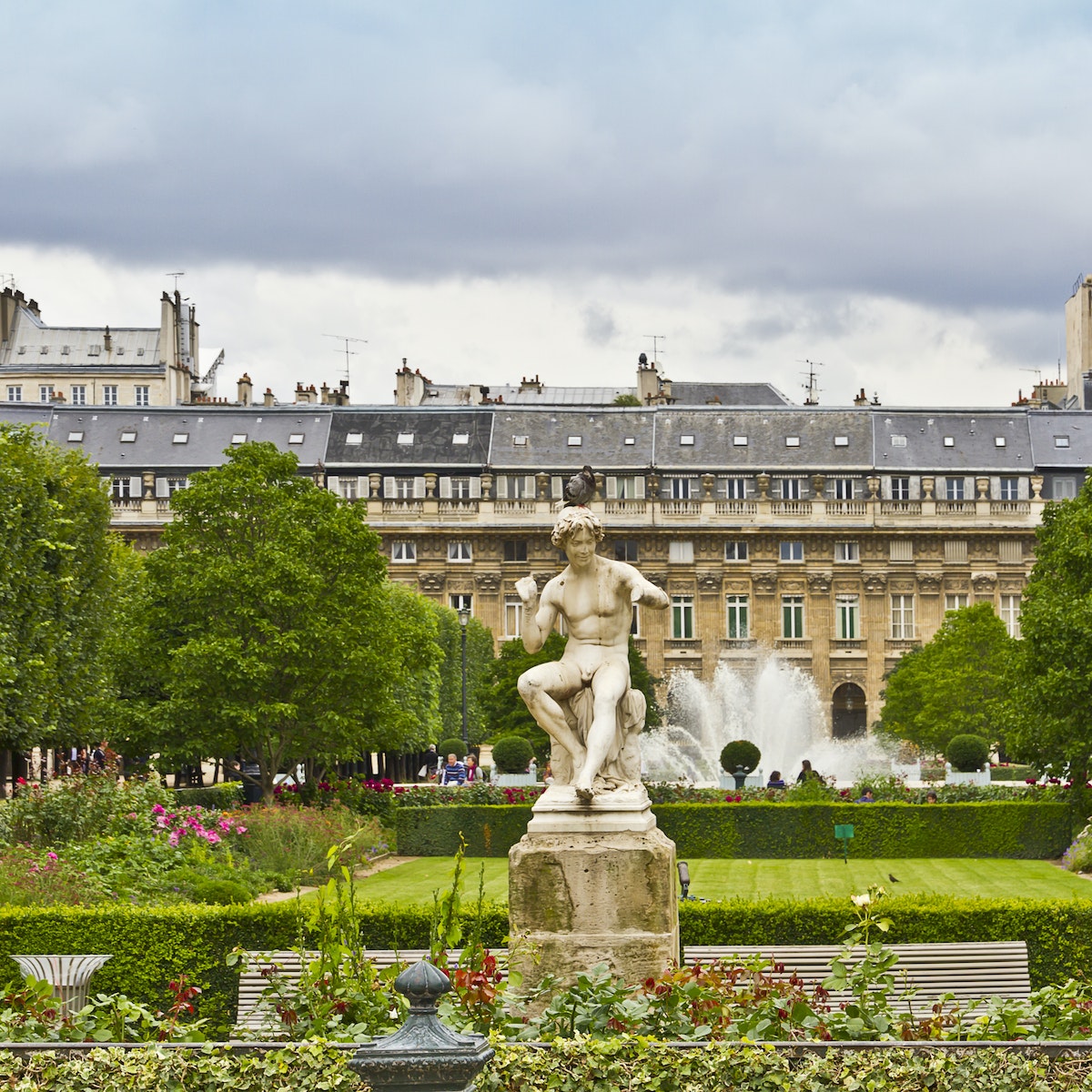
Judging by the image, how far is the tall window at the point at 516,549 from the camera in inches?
3125

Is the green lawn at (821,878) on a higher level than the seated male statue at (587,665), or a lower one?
lower

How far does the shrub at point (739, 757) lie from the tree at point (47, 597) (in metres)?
15.9

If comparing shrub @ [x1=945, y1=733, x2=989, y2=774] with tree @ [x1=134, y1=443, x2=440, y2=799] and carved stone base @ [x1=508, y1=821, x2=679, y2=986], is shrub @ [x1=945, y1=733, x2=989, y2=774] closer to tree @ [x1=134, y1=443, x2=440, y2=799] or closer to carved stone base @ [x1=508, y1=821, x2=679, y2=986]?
tree @ [x1=134, y1=443, x2=440, y2=799]

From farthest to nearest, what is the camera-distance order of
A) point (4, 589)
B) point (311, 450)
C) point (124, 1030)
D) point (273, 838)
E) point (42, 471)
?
point (311, 450), point (42, 471), point (4, 589), point (273, 838), point (124, 1030)

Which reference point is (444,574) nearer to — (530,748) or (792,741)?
(792,741)

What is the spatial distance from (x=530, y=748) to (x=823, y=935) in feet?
104

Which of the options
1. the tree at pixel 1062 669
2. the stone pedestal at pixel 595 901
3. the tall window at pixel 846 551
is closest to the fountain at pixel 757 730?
the tall window at pixel 846 551

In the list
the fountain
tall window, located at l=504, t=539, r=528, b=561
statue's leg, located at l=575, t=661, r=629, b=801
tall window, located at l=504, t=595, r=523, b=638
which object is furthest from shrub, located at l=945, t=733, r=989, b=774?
statue's leg, located at l=575, t=661, r=629, b=801

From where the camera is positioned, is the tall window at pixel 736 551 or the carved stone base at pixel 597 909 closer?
the carved stone base at pixel 597 909

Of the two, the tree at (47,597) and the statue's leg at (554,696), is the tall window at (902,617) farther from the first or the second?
the statue's leg at (554,696)

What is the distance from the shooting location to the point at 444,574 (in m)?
79.6

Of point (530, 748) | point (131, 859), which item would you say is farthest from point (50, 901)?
point (530, 748)

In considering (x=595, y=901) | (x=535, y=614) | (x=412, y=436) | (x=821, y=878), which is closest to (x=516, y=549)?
(x=412, y=436)

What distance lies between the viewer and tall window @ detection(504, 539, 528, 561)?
7938 cm
